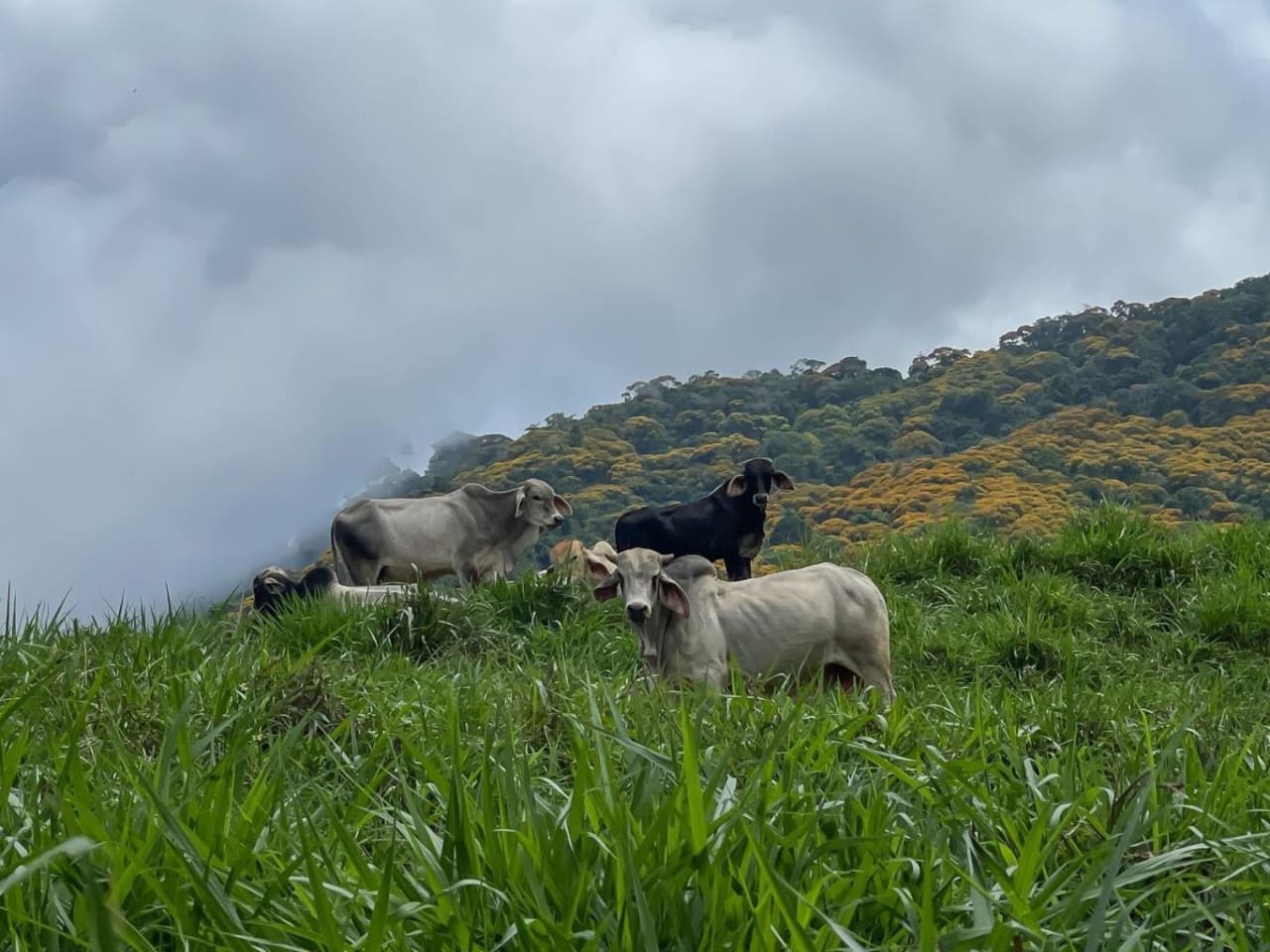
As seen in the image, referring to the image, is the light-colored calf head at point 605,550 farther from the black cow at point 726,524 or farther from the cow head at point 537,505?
the cow head at point 537,505

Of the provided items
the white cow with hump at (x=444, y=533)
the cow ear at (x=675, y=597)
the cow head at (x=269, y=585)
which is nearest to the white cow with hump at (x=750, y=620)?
the cow ear at (x=675, y=597)

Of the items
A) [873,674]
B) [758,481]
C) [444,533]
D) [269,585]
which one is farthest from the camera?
[444,533]

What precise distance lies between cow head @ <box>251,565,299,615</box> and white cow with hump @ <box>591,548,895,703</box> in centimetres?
381

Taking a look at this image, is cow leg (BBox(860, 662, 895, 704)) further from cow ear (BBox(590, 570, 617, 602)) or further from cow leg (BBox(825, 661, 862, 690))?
cow ear (BBox(590, 570, 617, 602))

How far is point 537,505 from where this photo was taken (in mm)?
11820

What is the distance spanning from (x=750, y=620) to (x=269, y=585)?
445 centimetres

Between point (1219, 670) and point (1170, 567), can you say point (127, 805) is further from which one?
point (1170, 567)

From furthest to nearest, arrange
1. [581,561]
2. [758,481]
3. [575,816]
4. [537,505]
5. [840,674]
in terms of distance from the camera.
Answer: [537,505] → [758,481] → [581,561] → [840,674] → [575,816]

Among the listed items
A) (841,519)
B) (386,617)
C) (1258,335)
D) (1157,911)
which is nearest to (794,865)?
(1157,911)

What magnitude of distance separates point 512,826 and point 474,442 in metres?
28.7

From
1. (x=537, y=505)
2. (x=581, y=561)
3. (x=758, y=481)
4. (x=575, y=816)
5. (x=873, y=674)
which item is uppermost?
(x=537, y=505)

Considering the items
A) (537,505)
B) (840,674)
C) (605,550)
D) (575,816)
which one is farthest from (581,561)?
(575,816)

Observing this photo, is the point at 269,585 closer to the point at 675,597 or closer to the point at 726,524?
the point at 726,524

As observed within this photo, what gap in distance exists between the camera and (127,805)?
2670mm
